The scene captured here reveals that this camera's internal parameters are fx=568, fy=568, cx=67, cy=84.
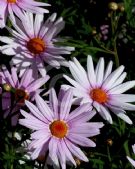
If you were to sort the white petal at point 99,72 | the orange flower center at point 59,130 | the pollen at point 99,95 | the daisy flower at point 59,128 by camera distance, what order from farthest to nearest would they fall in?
the white petal at point 99,72, the pollen at point 99,95, the orange flower center at point 59,130, the daisy flower at point 59,128

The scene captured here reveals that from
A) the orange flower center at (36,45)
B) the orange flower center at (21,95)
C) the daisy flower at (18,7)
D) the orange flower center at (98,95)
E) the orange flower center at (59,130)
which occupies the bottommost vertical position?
the orange flower center at (59,130)

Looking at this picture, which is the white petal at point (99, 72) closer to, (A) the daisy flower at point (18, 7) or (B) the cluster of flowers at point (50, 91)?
(B) the cluster of flowers at point (50, 91)

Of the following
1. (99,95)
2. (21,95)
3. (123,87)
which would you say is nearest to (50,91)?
(21,95)

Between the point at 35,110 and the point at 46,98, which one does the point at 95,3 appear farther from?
the point at 35,110

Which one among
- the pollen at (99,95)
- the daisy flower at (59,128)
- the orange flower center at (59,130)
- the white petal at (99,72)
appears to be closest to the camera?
the daisy flower at (59,128)

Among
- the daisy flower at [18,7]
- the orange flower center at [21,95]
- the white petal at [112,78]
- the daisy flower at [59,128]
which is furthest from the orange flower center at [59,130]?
the daisy flower at [18,7]

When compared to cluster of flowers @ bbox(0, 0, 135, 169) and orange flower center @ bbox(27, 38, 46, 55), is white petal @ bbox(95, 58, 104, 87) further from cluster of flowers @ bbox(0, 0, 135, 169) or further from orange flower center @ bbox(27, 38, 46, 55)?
orange flower center @ bbox(27, 38, 46, 55)

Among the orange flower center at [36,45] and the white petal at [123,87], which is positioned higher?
the orange flower center at [36,45]
